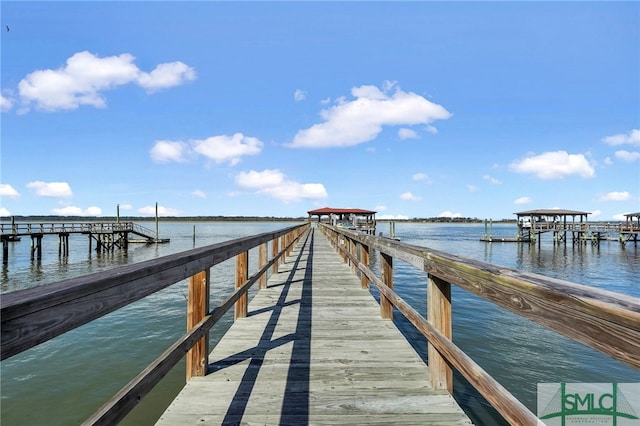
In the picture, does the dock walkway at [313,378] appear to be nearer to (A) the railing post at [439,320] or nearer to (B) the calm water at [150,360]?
(A) the railing post at [439,320]

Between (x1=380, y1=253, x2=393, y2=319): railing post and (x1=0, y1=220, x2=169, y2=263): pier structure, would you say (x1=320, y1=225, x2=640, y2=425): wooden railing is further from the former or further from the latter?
(x1=0, y1=220, x2=169, y2=263): pier structure

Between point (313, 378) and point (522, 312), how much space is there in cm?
188

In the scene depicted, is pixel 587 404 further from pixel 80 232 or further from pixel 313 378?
pixel 80 232

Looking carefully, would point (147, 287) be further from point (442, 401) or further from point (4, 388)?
point (4, 388)

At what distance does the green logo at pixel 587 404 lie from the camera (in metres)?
3.32

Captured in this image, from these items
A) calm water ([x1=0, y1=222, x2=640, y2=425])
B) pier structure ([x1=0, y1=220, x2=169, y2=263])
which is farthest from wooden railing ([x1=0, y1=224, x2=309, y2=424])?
pier structure ([x1=0, y1=220, x2=169, y2=263])

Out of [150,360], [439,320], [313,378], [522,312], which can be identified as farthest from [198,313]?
[150,360]

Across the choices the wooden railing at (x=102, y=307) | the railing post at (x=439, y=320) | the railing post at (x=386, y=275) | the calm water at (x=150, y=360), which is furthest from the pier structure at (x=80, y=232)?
the railing post at (x=439, y=320)

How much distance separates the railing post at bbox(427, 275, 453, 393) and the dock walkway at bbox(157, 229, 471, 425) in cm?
9

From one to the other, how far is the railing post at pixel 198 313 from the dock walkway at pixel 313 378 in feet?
0.30

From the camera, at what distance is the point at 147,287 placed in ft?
5.32

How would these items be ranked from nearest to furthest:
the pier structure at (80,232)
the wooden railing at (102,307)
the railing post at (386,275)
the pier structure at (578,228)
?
the wooden railing at (102,307), the railing post at (386,275), the pier structure at (80,232), the pier structure at (578,228)

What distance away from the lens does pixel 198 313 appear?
8.61ft

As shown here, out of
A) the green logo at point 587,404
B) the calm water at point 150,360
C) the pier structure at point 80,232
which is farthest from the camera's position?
the pier structure at point 80,232
